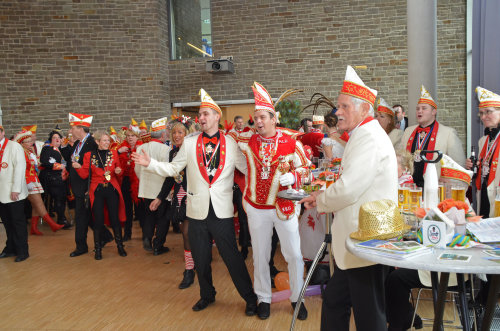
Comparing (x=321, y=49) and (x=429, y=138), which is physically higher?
(x=321, y=49)

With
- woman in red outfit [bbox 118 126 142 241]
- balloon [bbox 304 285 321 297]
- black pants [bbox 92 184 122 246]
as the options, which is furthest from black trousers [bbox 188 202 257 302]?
woman in red outfit [bbox 118 126 142 241]

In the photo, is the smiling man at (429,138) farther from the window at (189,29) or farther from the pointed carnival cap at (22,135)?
the window at (189,29)

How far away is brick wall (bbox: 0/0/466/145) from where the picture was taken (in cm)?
1127

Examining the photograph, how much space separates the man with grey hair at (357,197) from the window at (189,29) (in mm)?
10381

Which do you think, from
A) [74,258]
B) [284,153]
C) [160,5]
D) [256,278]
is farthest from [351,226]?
[160,5]

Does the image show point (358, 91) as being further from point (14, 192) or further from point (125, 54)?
point (125, 54)

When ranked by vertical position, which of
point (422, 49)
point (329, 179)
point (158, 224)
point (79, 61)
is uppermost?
point (79, 61)

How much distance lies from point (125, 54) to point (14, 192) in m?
7.08

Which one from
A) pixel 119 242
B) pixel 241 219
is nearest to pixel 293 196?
pixel 241 219

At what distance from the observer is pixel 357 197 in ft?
6.62

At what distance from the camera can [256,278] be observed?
3.48 meters

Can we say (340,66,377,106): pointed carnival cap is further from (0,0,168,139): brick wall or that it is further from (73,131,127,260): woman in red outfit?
(0,0,168,139): brick wall

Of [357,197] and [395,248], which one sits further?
[357,197]

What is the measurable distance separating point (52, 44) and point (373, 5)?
28.0 ft
